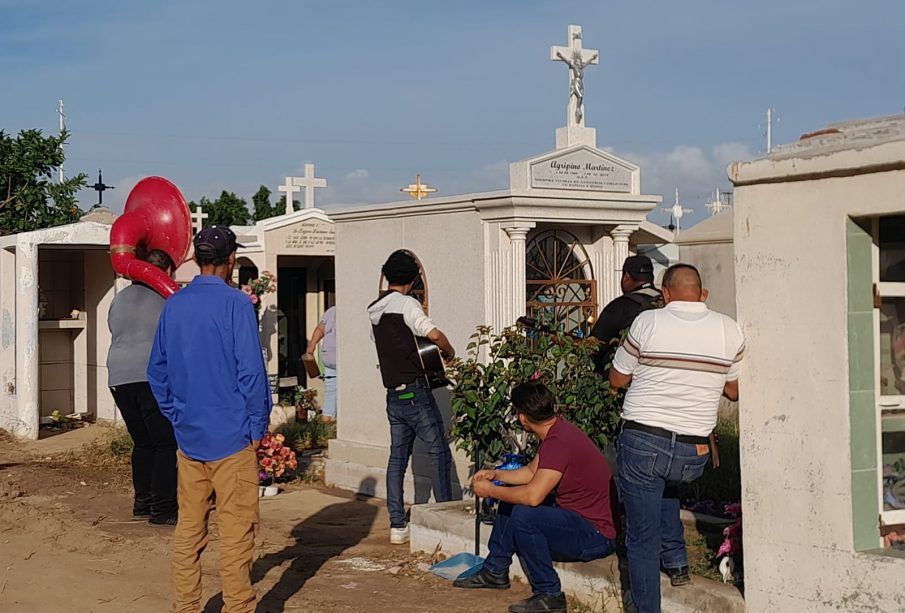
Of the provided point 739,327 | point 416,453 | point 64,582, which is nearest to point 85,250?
point 416,453

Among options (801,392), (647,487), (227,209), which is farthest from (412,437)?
(227,209)

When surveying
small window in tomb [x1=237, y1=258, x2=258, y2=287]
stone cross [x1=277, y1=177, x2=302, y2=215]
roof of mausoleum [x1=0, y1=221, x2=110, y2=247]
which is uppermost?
stone cross [x1=277, y1=177, x2=302, y2=215]

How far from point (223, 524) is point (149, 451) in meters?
3.42

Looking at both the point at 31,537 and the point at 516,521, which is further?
the point at 31,537

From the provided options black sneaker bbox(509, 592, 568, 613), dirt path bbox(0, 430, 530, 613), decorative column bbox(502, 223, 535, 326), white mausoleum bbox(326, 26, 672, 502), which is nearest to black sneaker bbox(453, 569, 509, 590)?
dirt path bbox(0, 430, 530, 613)

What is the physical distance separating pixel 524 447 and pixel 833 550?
259 centimetres

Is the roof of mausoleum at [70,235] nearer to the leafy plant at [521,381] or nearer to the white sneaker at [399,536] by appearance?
the white sneaker at [399,536]

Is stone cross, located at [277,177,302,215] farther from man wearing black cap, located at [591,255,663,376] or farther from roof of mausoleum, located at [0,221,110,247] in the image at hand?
man wearing black cap, located at [591,255,663,376]

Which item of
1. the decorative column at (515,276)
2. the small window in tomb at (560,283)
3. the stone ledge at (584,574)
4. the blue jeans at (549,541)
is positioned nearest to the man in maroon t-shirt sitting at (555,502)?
the blue jeans at (549,541)

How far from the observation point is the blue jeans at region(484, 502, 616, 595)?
19.9 feet

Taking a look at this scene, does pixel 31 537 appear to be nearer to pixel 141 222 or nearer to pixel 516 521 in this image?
pixel 141 222

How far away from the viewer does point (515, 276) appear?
8.87 meters

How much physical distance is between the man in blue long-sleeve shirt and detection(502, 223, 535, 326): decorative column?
339 centimetres

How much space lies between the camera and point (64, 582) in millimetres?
6969
